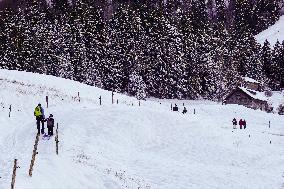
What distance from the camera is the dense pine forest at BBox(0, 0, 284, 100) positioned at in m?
80.6

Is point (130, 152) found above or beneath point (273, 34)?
beneath

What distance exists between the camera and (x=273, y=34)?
142 metres

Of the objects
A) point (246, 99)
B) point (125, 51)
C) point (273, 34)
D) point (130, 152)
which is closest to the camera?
point (130, 152)

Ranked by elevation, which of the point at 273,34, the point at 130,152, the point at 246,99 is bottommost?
the point at 130,152

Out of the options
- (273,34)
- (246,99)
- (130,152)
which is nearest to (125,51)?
(246,99)

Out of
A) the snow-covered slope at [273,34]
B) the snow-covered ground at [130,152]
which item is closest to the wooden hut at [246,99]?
the snow-covered ground at [130,152]

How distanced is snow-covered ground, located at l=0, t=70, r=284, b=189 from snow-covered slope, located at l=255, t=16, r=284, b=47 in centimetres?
10495

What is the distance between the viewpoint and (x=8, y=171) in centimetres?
1962

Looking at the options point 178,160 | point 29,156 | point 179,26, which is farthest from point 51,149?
point 179,26

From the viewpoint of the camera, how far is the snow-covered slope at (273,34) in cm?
13755

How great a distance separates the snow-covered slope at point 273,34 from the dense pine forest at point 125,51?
31698mm

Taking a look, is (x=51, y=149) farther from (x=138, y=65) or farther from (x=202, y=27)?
(x=202, y=27)

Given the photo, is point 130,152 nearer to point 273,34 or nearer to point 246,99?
point 246,99

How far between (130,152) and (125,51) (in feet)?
192
